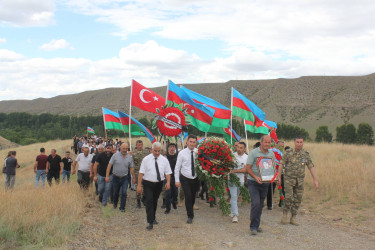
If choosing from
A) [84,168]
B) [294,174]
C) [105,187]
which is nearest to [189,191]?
[294,174]

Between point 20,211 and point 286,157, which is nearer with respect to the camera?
point 20,211

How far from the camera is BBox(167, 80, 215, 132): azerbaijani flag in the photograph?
13.1 meters

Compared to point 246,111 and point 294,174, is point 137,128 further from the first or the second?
point 294,174

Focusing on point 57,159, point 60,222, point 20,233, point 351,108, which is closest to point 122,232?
point 60,222

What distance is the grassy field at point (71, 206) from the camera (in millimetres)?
6625

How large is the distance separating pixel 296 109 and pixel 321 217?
3454 inches

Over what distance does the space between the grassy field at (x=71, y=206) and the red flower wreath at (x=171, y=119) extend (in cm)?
314

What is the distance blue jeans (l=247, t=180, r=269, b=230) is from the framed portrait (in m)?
0.20

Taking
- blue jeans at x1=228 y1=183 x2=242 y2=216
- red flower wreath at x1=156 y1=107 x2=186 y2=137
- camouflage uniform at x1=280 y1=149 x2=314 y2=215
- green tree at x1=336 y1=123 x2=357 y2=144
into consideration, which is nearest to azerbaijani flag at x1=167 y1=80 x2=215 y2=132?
red flower wreath at x1=156 y1=107 x2=186 y2=137

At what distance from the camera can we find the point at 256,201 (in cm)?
734

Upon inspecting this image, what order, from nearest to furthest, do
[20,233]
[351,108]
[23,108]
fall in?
[20,233]
[351,108]
[23,108]

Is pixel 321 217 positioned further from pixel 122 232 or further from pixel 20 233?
pixel 20 233

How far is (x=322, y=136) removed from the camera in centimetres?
5306

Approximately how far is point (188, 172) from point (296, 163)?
2.45 meters
